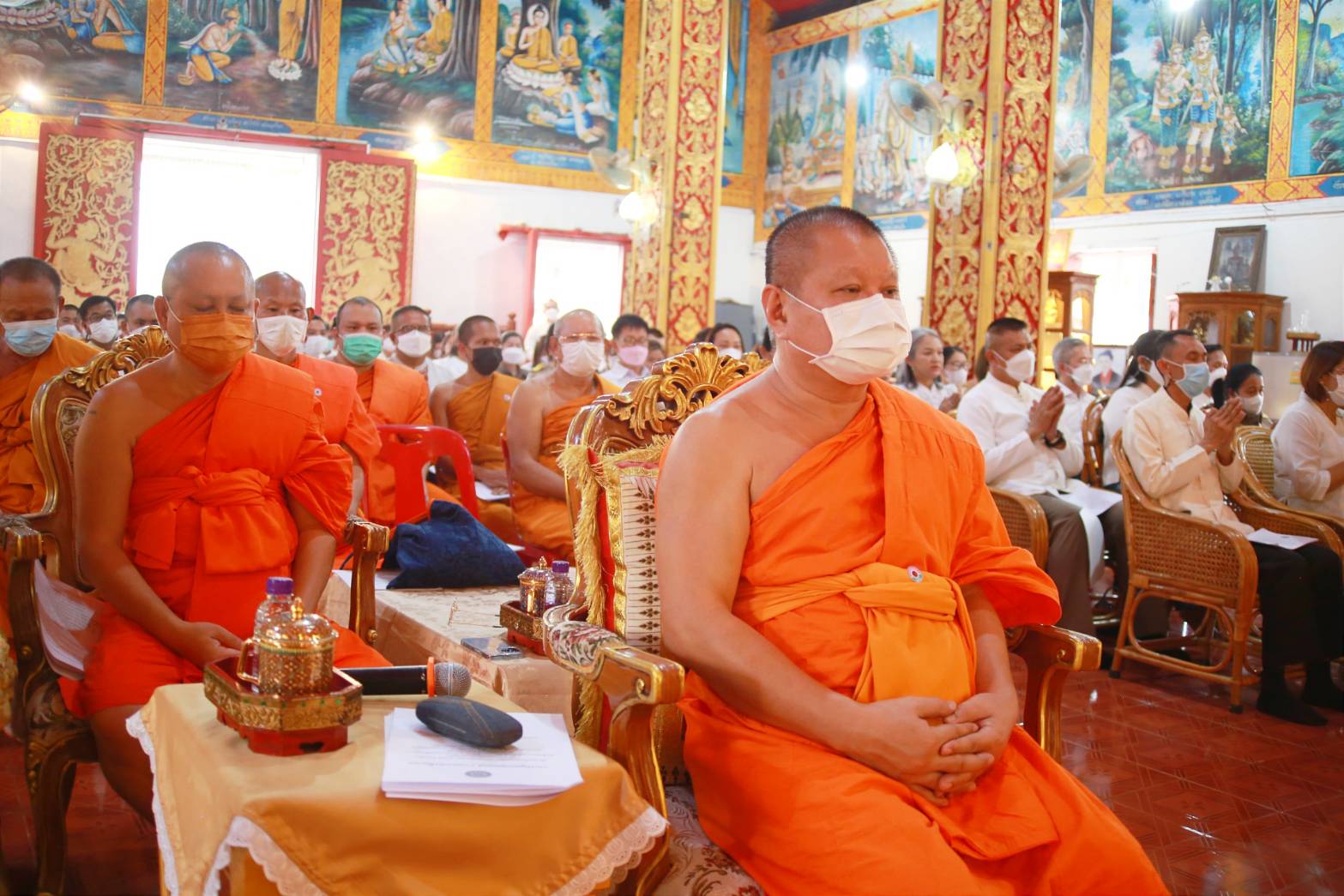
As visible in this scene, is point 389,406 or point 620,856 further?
point 389,406

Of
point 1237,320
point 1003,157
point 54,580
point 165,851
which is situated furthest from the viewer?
point 1237,320

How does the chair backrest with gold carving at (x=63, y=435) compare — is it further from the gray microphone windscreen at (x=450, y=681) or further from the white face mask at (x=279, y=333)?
the gray microphone windscreen at (x=450, y=681)

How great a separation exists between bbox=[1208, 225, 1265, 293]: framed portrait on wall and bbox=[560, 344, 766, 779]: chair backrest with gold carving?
14.7m

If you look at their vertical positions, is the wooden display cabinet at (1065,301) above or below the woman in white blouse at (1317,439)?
above

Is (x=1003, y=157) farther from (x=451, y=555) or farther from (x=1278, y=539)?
(x=451, y=555)

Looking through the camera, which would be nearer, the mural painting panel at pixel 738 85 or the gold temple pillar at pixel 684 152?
the gold temple pillar at pixel 684 152

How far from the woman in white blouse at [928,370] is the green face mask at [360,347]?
3526 mm

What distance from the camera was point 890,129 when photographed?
19.7m

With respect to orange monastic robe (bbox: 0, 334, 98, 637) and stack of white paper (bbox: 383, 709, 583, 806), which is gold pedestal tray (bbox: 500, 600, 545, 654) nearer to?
stack of white paper (bbox: 383, 709, 583, 806)

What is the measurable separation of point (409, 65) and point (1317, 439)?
51.6 feet

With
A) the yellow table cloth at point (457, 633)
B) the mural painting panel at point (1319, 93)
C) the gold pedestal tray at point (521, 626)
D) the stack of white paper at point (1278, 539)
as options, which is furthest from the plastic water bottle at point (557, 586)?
the mural painting panel at point (1319, 93)

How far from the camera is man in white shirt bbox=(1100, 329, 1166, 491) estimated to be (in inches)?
243

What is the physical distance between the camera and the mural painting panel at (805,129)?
20.4m

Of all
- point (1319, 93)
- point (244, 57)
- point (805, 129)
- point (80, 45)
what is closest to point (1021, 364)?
point (1319, 93)
